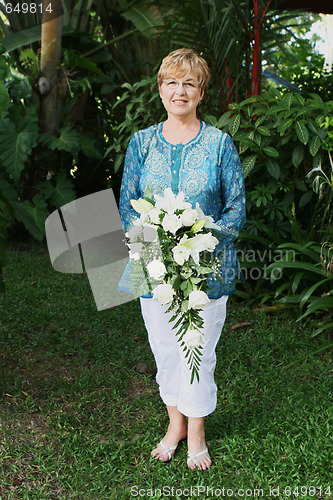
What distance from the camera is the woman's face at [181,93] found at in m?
2.19

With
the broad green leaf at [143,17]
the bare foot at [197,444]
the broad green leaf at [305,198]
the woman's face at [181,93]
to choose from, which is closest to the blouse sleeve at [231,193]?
the woman's face at [181,93]

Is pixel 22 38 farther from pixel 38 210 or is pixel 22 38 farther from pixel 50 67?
pixel 38 210

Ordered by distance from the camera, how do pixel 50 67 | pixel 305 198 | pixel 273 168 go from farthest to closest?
pixel 50 67 < pixel 305 198 < pixel 273 168

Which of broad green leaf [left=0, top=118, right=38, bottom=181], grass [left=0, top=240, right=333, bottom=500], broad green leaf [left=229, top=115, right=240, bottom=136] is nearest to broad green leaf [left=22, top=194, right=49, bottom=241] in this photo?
broad green leaf [left=0, top=118, right=38, bottom=181]

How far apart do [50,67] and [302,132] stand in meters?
3.18

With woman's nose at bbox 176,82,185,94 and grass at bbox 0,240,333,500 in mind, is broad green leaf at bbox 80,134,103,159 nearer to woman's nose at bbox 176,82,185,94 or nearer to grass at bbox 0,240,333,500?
grass at bbox 0,240,333,500

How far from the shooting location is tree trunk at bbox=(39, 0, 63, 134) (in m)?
5.19

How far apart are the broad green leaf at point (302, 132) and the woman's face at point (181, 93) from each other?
1689mm

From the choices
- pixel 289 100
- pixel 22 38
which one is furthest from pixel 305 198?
pixel 22 38

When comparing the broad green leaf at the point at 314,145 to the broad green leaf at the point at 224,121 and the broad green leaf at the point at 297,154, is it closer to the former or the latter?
the broad green leaf at the point at 297,154

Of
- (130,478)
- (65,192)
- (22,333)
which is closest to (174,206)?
(130,478)

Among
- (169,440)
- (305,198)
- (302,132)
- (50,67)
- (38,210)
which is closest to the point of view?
(169,440)

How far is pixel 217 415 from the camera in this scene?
2932 mm

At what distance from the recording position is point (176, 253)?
2.01m
